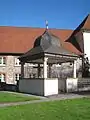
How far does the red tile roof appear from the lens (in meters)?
49.4

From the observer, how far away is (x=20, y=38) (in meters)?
52.1

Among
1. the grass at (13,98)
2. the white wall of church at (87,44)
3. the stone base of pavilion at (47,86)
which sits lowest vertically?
the grass at (13,98)

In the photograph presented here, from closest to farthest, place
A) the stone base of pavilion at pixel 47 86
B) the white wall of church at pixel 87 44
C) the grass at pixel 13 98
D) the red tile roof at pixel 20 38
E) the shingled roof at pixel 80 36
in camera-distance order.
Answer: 1. the grass at pixel 13 98
2. the stone base of pavilion at pixel 47 86
3. the red tile roof at pixel 20 38
4. the white wall of church at pixel 87 44
5. the shingled roof at pixel 80 36

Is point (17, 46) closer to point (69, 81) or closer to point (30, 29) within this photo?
point (30, 29)

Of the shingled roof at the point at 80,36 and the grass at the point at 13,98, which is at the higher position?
the shingled roof at the point at 80,36

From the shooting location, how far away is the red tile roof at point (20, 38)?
49406mm

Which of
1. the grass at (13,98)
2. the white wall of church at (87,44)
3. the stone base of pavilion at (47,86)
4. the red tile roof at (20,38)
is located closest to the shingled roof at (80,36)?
the white wall of church at (87,44)

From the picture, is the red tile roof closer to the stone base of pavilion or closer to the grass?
the stone base of pavilion

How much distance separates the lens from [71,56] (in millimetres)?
29516

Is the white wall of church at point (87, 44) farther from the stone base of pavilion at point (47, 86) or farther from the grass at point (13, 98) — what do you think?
the grass at point (13, 98)

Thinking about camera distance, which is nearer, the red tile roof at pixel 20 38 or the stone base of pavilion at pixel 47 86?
the stone base of pavilion at pixel 47 86

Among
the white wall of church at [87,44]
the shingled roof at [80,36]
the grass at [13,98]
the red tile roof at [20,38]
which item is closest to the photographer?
the grass at [13,98]

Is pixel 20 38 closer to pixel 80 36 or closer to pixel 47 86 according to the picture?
pixel 80 36

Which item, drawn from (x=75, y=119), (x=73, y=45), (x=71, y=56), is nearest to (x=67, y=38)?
(x=73, y=45)
